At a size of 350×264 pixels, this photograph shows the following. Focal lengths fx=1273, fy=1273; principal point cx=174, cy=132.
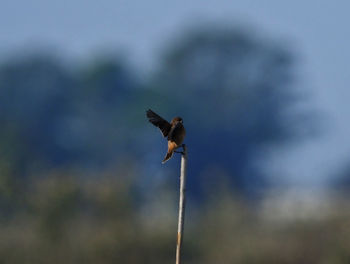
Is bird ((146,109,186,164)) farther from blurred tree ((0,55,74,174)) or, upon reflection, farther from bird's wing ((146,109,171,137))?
blurred tree ((0,55,74,174))

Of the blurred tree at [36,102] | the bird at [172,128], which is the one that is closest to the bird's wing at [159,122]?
the bird at [172,128]

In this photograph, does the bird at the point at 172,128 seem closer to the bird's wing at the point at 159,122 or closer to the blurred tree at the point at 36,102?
the bird's wing at the point at 159,122

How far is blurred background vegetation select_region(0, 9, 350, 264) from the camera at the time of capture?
16.6 meters

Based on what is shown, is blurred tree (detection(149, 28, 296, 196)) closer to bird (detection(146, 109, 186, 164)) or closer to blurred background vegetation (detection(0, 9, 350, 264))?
blurred background vegetation (detection(0, 9, 350, 264))

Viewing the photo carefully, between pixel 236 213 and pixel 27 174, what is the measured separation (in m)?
3.57

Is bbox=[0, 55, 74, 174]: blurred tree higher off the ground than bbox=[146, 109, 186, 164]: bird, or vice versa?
bbox=[0, 55, 74, 174]: blurred tree

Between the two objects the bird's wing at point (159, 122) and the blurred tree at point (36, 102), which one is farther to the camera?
the blurred tree at point (36, 102)

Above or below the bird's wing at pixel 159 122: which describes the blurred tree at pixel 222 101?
above

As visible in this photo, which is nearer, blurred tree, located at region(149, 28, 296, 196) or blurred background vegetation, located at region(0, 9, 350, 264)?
blurred background vegetation, located at region(0, 9, 350, 264)

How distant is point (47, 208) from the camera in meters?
17.3

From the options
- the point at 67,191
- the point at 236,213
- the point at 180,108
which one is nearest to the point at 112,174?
the point at 67,191

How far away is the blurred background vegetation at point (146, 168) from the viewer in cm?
1656

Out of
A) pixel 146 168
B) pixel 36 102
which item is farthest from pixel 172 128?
pixel 36 102

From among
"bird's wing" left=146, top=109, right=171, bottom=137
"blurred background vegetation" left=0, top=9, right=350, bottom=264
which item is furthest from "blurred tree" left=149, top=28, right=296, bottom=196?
"bird's wing" left=146, top=109, right=171, bottom=137
